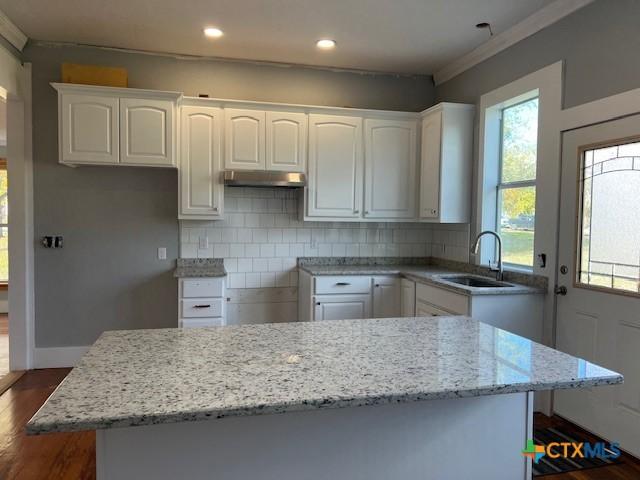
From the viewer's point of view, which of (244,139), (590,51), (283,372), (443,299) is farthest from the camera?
(244,139)

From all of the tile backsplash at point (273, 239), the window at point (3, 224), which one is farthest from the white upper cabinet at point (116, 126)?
the window at point (3, 224)

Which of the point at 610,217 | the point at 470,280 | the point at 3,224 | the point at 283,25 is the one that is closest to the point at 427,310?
the point at 470,280

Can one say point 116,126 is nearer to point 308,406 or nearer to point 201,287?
point 201,287

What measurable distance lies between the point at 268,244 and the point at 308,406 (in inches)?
128

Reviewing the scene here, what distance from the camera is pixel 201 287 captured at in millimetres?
3627

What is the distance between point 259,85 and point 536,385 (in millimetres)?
3678

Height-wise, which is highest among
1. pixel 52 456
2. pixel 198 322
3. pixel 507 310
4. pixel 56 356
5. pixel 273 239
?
pixel 273 239

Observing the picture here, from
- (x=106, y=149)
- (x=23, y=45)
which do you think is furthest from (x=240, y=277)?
(x=23, y=45)

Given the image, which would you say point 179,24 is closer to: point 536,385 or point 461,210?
point 461,210

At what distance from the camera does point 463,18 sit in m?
3.17

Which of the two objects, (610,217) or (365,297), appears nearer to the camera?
(610,217)

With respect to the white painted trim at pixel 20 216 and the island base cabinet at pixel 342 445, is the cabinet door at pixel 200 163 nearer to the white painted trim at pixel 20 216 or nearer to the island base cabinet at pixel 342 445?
the white painted trim at pixel 20 216

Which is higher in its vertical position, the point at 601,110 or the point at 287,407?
the point at 601,110

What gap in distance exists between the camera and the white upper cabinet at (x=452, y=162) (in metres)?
3.86
